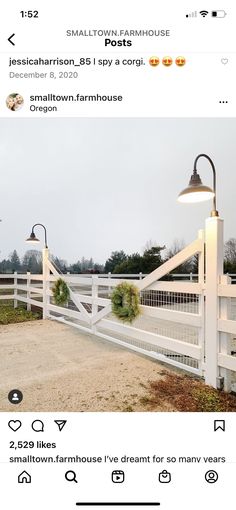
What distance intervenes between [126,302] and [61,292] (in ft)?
7.02

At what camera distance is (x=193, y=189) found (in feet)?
7.07

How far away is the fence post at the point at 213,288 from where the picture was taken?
90.0 inches
